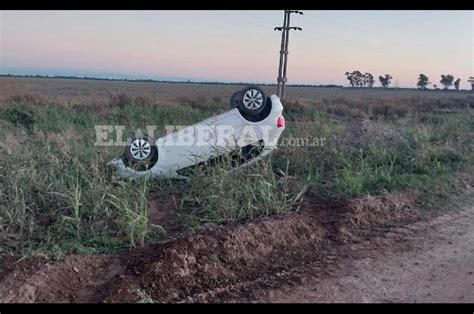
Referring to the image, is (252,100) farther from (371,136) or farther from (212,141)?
(371,136)

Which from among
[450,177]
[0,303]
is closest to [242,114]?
[450,177]

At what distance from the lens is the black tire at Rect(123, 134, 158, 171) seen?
6.39 meters

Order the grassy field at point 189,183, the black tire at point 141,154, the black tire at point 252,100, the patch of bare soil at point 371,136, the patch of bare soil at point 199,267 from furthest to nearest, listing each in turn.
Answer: the patch of bare soil at point 371,136 → the black tire at point 252,100 → the black tire at point 141,154 → the grassy field at point 189,183 → the patch of bare soil at point 199,267

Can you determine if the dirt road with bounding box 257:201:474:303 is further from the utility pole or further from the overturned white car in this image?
the utility pole

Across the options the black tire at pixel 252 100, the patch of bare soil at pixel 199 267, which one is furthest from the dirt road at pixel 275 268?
the black tire at pixel 252 100

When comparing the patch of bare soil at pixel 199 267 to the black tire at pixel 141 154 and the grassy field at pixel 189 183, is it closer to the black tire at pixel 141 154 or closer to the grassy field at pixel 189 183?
the grassy field at pixel 189 183

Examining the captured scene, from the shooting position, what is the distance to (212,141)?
657 centimetres

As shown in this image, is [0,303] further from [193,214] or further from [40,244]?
[193,214]

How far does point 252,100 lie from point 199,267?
3.48 metres

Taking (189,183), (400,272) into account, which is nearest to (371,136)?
(189,183)

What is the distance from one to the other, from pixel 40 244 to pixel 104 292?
3.58 ft

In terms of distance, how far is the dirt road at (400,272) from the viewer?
3.57 meters

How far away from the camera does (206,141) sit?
259 inches

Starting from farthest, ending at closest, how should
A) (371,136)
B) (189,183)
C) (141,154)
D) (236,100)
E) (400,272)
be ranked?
1. (371,136)
2. (236,100)
3. (141,154)
4. (189,183)
5. (400,272)
